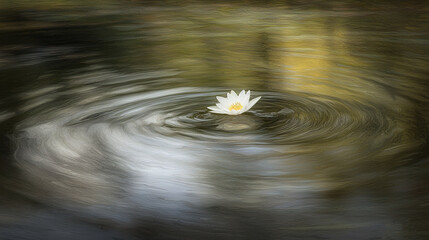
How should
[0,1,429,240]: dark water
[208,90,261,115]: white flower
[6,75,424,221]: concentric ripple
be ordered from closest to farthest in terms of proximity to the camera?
[0,1,429,240]: dark water < [6,75,424,221]: concentric ripple < [208,90,261,115]: white flower

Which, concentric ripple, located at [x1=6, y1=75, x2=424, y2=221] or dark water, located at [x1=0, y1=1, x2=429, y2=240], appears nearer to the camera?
dark water, located at [x1=0, y1=1, x2=429, y2=240]

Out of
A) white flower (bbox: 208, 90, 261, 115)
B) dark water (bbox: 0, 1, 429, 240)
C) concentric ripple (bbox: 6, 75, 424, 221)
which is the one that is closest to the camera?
dark water (bbox: 0, 1, 429, 240)

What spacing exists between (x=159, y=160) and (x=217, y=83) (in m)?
0.91

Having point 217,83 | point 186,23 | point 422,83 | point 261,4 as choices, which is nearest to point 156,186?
point 217,83

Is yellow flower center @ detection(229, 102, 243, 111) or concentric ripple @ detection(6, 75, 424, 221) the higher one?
yellow flower center @ detection(229, 102, 243, 111)

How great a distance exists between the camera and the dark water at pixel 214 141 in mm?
1146

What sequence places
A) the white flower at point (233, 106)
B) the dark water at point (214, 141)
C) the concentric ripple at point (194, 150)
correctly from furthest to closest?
the white flower at point (233, 106) < the concentric ripple at point (194, 150) < the dark water at point (214, 141)

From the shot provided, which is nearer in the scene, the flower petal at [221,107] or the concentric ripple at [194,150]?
the concentric ripple at [194,150]

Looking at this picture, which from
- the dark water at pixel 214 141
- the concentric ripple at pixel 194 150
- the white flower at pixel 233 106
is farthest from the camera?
the white flower at pixel 233 106

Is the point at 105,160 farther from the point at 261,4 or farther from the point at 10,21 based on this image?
the point at 261,4

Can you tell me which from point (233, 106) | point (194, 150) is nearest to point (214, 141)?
point (194, 150)

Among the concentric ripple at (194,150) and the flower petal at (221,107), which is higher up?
the flower petal at (221,107)

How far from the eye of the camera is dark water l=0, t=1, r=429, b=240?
1146mm

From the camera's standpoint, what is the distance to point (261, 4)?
5305 millimetres
